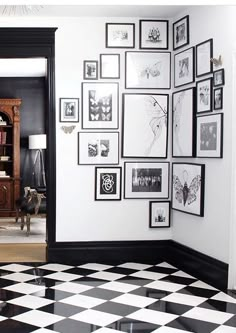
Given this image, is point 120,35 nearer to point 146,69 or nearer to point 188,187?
point 146,69

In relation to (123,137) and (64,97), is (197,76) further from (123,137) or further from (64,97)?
(64,97)

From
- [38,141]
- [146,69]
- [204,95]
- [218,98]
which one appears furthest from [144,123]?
[38,141]

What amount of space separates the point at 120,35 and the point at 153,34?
395 millimetres

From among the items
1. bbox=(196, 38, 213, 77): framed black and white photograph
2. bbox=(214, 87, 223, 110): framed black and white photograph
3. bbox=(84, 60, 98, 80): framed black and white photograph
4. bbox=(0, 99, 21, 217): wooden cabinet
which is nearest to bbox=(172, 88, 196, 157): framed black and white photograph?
bbox=(196, 38, 213, 77): framed black and white photograph

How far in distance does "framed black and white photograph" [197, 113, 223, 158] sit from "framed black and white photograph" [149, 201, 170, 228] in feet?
3.31

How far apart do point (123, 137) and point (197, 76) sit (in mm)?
1178

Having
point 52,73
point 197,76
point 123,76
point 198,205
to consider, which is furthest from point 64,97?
point 198,205

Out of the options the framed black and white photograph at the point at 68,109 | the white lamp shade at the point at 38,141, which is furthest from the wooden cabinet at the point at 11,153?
the framed black and white photograph at the point at 68,109

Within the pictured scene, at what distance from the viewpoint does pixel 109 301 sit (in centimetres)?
432

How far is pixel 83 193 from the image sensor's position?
19.3 feet

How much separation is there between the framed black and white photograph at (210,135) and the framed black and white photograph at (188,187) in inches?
7.6

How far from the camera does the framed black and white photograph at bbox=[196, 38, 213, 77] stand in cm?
498

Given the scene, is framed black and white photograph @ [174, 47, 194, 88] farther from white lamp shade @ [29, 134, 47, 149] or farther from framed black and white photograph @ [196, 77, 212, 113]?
white lamp shade @ [29, 134, 47, 149]

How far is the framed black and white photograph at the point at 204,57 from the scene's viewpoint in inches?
196
